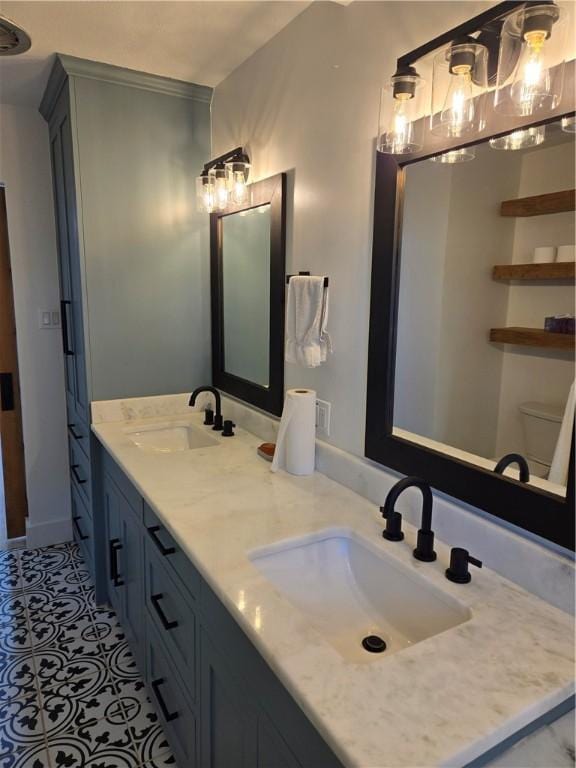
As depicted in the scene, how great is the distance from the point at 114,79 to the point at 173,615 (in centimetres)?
207

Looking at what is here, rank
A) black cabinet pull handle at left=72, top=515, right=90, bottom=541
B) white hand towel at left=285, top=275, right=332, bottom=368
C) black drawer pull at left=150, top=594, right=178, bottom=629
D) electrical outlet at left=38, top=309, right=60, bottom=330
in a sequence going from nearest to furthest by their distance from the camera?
black drawer pull at left=150, top=594, right=178, bottom=629, white hand towel at left=285, top=275, right=332, bottom=368, black cabinet pull handle at left=72, top=515, right=90, bottom=541, electrical outlet at left=38, top=309, right=60, bottom=330

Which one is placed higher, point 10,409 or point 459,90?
point 459,90

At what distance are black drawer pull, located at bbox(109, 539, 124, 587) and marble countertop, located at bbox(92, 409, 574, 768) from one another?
72cm

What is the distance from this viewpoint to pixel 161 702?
1.56m

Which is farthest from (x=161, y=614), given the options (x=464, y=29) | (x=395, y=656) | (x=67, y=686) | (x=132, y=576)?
(x=464, y=29)

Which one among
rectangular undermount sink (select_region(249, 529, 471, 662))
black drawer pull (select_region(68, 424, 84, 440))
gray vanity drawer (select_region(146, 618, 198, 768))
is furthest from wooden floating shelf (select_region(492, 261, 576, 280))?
black drawer pull (select_region(68, 424, 84, 440))

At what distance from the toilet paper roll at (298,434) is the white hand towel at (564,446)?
78cm

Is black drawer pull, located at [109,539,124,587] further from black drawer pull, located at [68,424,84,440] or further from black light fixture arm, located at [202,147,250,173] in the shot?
black light fixture arm, located at [202,147,250,173]

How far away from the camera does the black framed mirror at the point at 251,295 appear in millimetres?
1896

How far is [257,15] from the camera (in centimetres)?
165

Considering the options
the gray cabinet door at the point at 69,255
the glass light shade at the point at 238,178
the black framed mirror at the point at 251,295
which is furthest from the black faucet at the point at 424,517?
the gray cabinet door at the point at 69,255

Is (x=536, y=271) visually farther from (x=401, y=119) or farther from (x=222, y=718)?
(x=222, y=718)

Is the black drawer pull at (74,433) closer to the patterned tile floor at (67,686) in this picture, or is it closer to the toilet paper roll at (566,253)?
the patterned tile floor at (67,686)

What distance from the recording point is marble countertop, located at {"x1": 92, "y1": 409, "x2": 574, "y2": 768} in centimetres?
70
